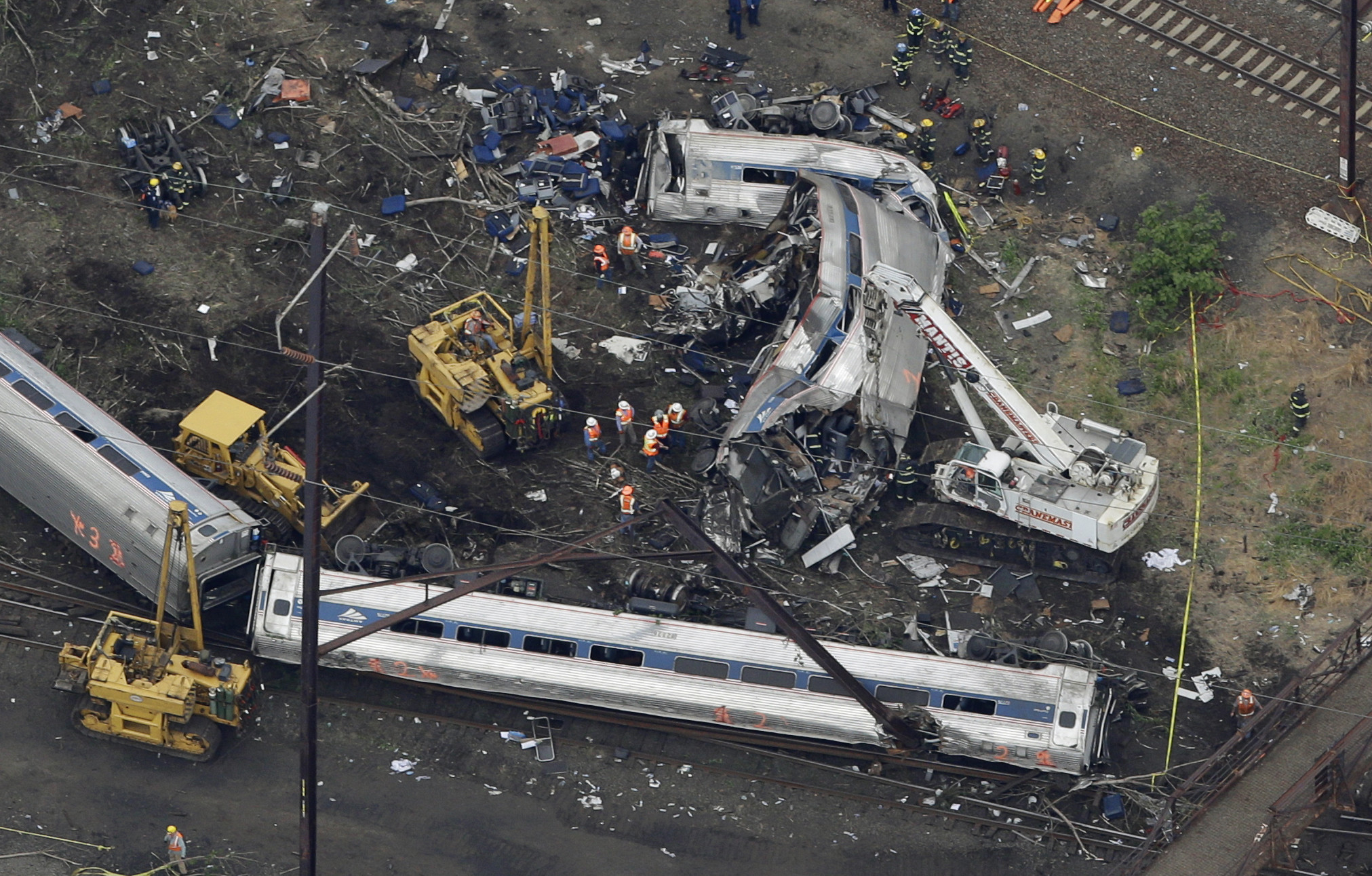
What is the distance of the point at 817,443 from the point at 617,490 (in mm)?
3731

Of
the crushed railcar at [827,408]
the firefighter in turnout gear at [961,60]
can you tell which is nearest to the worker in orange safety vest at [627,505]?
the crushed railcar at [827,408]

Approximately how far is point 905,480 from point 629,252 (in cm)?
771

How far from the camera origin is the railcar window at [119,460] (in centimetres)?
3369

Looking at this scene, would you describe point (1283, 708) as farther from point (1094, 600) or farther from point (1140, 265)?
point (1140, 265)

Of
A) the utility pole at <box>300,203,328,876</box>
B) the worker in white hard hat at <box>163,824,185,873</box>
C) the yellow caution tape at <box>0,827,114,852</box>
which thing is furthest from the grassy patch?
the yellow caution tape at <box>0,827,114,852</box>

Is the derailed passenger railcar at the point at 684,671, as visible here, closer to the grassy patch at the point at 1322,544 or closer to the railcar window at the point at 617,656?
the railcar window at the point at 617,656

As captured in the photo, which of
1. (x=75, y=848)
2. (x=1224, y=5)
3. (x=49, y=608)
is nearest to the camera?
(x=75, y=848)

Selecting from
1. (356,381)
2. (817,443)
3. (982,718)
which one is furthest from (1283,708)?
(356,381)

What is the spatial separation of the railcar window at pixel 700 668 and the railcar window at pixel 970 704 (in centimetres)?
367

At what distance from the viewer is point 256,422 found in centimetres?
3525

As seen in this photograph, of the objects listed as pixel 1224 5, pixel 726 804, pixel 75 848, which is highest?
pixel 1224 5

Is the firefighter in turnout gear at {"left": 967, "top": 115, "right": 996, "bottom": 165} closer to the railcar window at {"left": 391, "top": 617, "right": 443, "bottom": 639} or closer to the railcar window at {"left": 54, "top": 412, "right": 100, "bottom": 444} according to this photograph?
the railcar window at {"left": 391, "top": 617, "right": 443, "bottom": 639}

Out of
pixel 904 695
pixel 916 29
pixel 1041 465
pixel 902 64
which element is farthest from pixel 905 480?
pixel 916 29

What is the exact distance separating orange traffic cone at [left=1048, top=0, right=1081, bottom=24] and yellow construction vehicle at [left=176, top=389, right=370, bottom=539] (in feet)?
63.6
